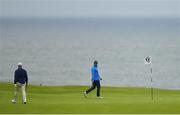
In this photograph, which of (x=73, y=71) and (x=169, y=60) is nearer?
(x=73, y=71)

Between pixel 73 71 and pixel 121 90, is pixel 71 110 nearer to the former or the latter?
pixel 121 90

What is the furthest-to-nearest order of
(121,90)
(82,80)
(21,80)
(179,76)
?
(179,76) → (82,80) → (121,90) → (21,80)

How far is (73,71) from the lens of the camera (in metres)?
97.3

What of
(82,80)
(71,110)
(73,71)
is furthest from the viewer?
(73,71)

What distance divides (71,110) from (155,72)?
66.2 metres

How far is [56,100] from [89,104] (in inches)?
167

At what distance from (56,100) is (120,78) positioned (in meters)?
51.8

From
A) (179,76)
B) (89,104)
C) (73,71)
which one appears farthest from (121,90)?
(73,71)

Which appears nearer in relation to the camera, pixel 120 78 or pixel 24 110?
pixel 24 110

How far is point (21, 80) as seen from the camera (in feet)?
107

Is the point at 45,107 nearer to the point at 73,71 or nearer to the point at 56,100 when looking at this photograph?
the point at 56,100

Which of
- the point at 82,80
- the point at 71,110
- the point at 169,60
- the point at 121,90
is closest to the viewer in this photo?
the point at 71,110

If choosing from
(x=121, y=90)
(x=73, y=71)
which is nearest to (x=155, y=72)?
(x=73, y=71)

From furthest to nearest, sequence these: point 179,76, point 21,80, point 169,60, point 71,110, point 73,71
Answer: point 169,60, point 73,71, point 179,76, point 21,80, point 71,110
